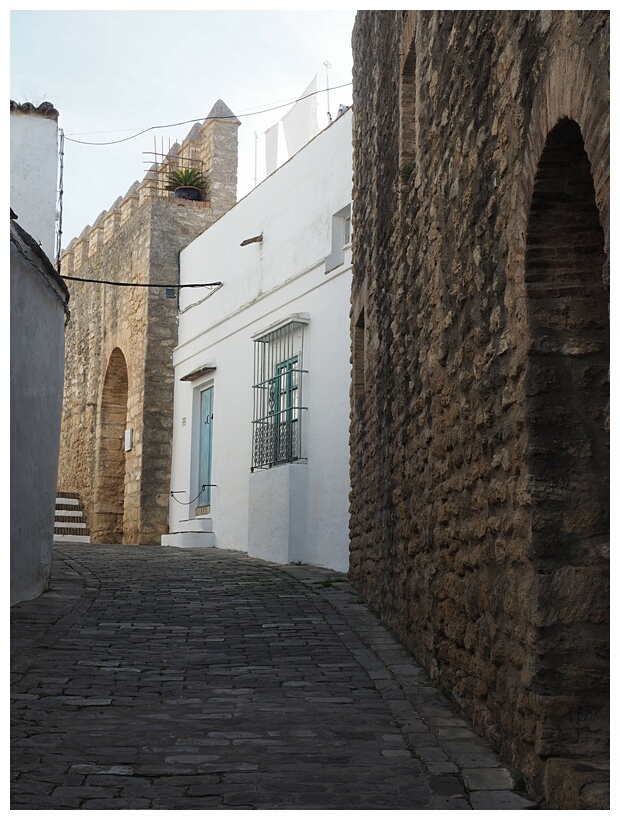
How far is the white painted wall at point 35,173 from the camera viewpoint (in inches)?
470

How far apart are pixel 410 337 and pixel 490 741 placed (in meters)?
3.18

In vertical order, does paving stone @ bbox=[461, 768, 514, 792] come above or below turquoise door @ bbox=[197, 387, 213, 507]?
below

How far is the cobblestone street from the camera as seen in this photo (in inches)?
163

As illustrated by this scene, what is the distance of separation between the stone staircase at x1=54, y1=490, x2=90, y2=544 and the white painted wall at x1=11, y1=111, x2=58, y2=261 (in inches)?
355

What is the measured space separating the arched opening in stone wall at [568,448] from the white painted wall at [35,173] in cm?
885

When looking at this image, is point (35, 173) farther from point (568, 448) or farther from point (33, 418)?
point (568, 448)

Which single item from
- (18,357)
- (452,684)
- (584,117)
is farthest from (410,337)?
(584,117)

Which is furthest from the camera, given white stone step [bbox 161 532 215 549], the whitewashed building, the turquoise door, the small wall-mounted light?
the turquoise door

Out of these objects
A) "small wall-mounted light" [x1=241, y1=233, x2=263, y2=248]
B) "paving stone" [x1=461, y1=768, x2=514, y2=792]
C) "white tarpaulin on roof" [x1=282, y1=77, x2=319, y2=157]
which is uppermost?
"white tarpaulin on roof" [x1=282, y1=77, x2=319, y2=157]

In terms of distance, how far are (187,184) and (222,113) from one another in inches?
56.7

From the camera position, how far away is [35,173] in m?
11.9

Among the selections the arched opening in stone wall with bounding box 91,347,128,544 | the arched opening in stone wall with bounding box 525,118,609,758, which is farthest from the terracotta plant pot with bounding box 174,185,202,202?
the arched opening in stone wall with bounding box 525,118,609,758

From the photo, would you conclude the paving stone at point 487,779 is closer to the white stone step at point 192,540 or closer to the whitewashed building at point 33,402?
the whitewashed building at point 33,402

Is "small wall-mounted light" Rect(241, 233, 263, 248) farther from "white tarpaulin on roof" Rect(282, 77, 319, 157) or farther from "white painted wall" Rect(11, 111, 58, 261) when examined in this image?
"white tarpaulin on roof" Rect(282, 77, 319, 157)
